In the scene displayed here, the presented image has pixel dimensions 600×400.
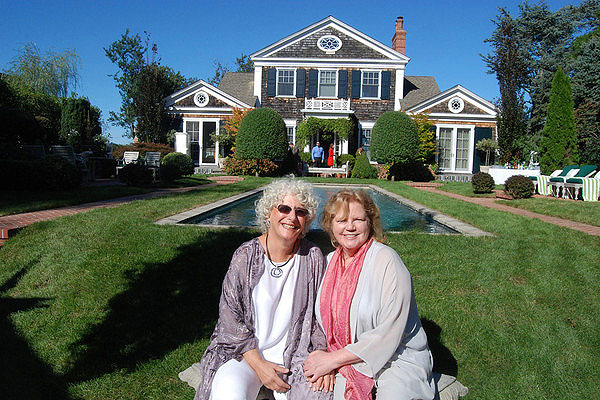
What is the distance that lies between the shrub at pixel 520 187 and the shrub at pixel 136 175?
1028 cm

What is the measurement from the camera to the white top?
2.42 metres

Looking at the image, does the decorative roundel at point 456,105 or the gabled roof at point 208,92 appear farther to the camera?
the gabled roof at point 208,92

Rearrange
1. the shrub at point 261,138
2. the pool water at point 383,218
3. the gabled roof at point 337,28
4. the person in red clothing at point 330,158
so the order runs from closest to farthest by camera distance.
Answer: the pool water at point 383,218 → the shrub at point 261,138 → the person in red clothing at point 330,158 → the gabled roof at point 337,28

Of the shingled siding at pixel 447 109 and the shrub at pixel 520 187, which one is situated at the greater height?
the shingled siding at pixel 447 109

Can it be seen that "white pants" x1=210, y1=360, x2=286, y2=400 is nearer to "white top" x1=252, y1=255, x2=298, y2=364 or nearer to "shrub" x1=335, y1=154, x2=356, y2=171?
"white top" x1=252, y1=255, x2=298, y2=364

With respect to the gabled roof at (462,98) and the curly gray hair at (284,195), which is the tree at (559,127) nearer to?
the gabled roof at (462,98)

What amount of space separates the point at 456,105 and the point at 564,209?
15.4m

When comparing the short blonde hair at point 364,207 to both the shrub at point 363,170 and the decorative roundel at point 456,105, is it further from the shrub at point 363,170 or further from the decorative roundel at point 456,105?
the decorative roundel at point 456,105

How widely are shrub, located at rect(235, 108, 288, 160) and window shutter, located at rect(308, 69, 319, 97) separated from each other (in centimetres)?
504

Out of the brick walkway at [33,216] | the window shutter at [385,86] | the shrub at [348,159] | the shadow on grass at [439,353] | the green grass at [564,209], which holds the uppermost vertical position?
the window shutter at [385,86]

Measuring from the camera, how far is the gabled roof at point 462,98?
75.5ft

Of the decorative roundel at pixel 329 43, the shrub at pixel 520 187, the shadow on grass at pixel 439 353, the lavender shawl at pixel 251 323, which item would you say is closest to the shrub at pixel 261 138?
the decorative roundel at pixel 329 43

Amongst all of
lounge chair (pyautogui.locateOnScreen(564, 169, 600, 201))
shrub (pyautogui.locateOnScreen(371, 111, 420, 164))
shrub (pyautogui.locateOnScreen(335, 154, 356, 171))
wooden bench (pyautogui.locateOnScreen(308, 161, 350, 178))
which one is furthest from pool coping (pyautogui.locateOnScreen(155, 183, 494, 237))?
shrub (pyautogui.locateOnScreen(335, 154, 356, 171))


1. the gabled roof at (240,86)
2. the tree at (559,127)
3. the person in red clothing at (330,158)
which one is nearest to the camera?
the tree at (559,127)
